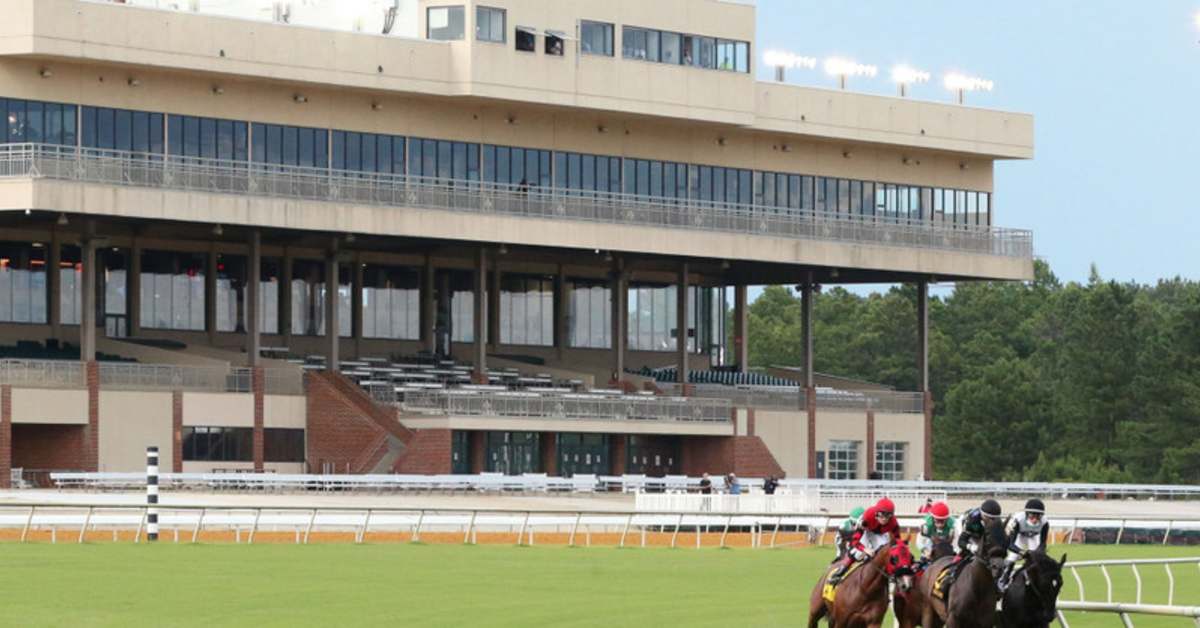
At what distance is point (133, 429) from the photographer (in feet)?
226

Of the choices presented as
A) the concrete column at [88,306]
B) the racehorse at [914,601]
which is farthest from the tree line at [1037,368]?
the racehorse at [914,601]

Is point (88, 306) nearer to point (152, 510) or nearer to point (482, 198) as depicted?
point (482, 198)

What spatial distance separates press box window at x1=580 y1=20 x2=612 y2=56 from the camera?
77938 mm

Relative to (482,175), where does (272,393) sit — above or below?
below

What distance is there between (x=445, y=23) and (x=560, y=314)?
17.4 meters

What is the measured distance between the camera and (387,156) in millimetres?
Answer: 76188

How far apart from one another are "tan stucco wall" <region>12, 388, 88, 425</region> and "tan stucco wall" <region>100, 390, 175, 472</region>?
2.19 ft

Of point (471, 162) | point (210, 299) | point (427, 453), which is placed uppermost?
point (471, 162)

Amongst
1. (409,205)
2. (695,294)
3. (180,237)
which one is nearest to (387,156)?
(409,205)

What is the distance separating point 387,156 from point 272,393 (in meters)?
8.28

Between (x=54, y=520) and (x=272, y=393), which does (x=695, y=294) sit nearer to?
(x=272, y=393)

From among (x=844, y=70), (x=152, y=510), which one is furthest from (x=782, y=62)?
(x=152, y=510)

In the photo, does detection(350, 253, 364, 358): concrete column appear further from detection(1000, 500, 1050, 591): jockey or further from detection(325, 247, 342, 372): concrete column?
detection(1000, 500, 1050, 591): jockey

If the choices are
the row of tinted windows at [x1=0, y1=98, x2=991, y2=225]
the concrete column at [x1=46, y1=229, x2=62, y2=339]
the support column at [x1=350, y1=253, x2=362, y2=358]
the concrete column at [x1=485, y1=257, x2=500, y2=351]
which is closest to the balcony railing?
the row of tinted windows at [x1=0, y1=98, x2=991, y2=225]
